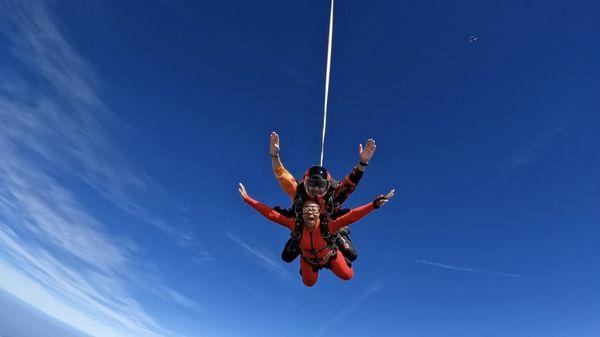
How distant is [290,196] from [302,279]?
6.49 feet

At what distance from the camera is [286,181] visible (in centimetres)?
550

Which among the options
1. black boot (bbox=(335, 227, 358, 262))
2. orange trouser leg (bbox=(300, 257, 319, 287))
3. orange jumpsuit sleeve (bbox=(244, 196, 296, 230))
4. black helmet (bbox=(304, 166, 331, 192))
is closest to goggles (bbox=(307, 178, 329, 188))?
black helmet (bbox=(304, 166, 331, 192))

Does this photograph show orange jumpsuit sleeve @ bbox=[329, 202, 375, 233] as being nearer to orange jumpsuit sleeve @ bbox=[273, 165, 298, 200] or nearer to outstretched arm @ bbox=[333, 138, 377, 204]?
outstretched arm @ bbox=[333, 138, 377, 204]

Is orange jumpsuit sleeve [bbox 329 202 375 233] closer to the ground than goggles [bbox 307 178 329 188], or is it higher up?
closer to the ground

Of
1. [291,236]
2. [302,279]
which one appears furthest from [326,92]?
[302,279]

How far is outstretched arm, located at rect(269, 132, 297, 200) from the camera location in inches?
204

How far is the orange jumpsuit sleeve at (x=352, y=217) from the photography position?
5.13 metres

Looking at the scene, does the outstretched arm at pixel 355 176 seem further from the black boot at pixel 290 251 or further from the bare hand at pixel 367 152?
the black boot at pixel 290 251

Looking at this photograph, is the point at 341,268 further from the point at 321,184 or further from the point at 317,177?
the point at 317,177

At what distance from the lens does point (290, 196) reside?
5.70 meters

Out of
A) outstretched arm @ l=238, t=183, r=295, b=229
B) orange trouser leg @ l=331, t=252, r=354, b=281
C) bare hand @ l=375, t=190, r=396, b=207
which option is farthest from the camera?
orange trouser leg @ l=331, t=252, r=354, b=281

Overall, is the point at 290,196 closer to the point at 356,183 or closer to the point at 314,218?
the point at 314,218

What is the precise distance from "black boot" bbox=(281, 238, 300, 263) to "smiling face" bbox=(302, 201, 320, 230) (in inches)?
38.5

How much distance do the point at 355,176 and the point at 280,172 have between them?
1172 mm
